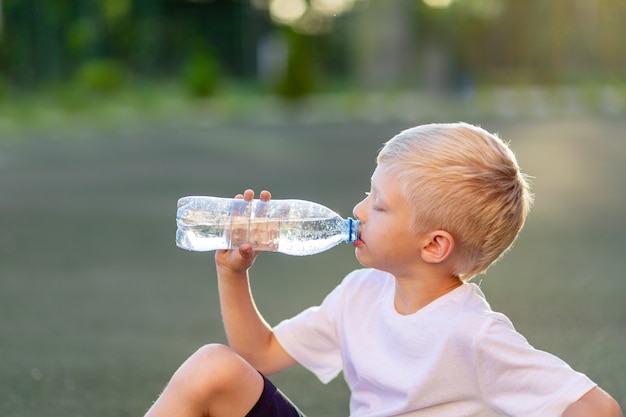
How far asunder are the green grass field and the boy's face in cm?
161

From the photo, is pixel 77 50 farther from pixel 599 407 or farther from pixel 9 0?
pixel 599 407

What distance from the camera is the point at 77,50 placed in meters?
25.9

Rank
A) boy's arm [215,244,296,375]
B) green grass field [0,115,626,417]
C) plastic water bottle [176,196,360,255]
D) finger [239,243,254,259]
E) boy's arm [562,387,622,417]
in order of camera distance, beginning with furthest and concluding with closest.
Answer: green grass field [0,115,626,417]
plastic water bottle [176,196,360,255]
boy's arm [215,244,296,375]
finger [239,243,254,259]
boy's arm [562,387,622,417]

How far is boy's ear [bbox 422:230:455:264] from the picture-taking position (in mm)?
2650

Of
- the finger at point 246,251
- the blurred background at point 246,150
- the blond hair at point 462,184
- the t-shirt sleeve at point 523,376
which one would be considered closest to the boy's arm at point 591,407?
the t-shirt sleeve at point 523,376

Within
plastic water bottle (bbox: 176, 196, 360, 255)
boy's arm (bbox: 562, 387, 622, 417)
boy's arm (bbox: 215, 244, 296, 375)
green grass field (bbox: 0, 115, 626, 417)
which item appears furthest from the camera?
green grass field (bbox: 0, 115, 626, 417)

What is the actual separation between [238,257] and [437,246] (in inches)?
20.0

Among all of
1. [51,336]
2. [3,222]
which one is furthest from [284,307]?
[3,222]

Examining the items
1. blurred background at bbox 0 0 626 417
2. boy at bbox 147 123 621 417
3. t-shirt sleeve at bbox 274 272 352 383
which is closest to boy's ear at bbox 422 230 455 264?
boy at bbox 147 123 621 417

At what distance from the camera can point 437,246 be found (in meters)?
2.68

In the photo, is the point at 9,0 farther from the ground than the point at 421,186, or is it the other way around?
the point at 421,186

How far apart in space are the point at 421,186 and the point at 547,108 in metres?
19.8

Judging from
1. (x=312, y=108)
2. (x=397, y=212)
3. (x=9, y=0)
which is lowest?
(x=312, y=108)

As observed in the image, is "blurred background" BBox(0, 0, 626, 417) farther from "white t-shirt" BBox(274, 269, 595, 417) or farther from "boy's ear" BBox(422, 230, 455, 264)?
"boy's ear" BBox(422, 230, 455, 264)
